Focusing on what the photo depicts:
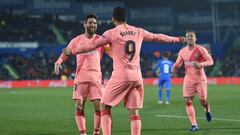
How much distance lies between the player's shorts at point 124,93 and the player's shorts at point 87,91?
244 centimetres

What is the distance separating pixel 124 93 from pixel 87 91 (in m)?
2.71

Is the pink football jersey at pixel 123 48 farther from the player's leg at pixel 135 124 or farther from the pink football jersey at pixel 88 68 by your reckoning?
the pink football jersey at pixel 88 68

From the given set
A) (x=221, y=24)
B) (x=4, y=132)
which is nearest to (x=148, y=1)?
(x=221, y=24)

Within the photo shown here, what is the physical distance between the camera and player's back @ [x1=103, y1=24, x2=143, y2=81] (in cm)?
962

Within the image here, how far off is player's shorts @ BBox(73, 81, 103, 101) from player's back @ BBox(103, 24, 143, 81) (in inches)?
103

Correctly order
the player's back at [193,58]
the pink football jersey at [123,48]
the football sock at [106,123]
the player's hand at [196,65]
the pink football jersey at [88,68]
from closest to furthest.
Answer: the pink football jersey at [123,48]
the football sock at [106,123]
the pink football jersey at [88,68]
the player's hand at [196,65]
the player's back at [193,58]

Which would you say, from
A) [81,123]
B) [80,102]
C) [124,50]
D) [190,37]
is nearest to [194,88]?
[190,37]

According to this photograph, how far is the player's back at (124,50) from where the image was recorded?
31.6 ft

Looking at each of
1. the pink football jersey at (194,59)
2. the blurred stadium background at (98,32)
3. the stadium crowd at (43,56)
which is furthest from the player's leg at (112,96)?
the stadium crowd at (43,56)

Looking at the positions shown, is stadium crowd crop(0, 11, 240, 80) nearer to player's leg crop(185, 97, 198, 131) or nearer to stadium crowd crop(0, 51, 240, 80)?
stadium crowd crop(0, 51, 240, 80)

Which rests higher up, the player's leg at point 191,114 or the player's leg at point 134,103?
the player's leg at point 134,103

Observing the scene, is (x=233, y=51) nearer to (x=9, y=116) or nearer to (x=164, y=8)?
(x=164, y=8)

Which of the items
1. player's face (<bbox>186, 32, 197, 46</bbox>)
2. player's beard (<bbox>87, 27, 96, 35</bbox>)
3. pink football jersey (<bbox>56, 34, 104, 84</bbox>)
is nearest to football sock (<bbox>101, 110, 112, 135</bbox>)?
pink football jersey (<bbox>56, 34, 104, 84</bbox>)

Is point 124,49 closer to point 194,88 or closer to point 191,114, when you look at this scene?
point 191,114
